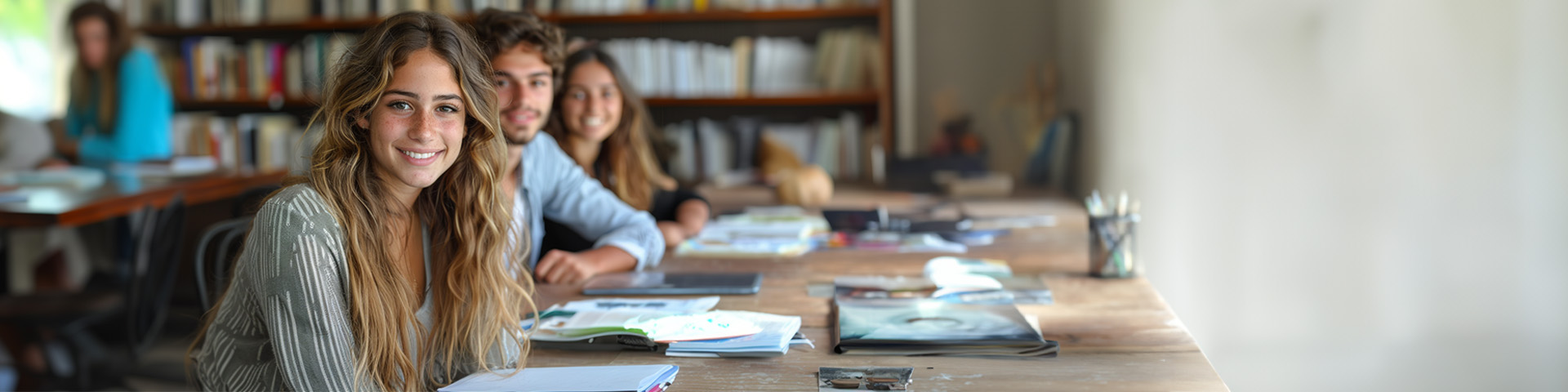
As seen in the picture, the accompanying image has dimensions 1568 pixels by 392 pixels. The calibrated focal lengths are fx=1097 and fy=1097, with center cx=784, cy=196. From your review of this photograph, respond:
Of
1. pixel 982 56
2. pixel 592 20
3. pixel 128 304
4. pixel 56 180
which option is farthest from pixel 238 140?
pixel 982 56

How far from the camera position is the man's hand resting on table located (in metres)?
1.78

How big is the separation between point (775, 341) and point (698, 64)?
305 centimetres

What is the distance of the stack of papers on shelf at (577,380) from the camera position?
3.60ft

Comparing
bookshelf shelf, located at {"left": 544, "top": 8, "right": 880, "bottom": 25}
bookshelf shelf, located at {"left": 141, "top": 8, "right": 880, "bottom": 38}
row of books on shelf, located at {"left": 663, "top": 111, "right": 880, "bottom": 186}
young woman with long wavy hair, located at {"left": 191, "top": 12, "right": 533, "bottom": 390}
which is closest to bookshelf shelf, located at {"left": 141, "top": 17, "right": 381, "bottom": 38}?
bookshelf shelf, located at {"left": 141, "top": 8, "right": 880, "bottom": 38}

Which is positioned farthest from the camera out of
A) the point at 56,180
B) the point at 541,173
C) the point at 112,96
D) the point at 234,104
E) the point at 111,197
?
the point at 234,104

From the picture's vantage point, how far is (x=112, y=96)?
390 cm

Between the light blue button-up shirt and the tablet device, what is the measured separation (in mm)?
130

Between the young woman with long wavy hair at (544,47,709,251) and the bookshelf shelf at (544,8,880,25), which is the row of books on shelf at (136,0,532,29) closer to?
the bookshelf shelf at (544,8,880,25)

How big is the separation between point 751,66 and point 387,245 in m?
3.11

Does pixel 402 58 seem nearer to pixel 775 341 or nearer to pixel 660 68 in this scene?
pixel 775 341

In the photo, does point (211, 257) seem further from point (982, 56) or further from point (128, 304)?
point (982, 56)

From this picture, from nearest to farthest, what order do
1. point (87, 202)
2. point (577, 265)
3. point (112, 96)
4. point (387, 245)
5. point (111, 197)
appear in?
point (387, 245) < point (577, 265) < point (87, 202) < point (111, 197) < point (112, 96)

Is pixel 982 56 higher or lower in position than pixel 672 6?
lower

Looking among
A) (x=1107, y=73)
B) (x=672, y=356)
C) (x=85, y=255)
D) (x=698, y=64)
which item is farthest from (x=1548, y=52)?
(x=85, y=255)
